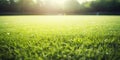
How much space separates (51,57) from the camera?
A: 2.48 m

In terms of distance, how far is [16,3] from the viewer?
46719 mm

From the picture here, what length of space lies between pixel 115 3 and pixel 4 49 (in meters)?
47.5

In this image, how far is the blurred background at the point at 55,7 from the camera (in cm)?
4612

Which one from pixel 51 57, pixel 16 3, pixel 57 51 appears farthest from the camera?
pixel 16 3

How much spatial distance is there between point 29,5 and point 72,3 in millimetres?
12588

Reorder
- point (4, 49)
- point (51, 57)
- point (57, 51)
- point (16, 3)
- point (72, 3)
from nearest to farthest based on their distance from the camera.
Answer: point (51, 57) < point (57, 51) < point (4, 49) < point (16, 3) < point (72, 3)

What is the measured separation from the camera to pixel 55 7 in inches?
1868

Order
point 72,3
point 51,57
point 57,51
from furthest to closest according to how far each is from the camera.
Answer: point 72,3 → point 57,51 → point 51,57

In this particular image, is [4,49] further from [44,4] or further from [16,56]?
[44,4]

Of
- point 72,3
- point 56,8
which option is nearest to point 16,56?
point 56,8

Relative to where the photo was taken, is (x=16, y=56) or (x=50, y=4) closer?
(x=16, y=56)

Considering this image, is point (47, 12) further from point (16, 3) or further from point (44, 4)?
point (16, 3)

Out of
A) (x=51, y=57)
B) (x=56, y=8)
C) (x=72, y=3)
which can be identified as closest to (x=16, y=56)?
(x=51, y=57)

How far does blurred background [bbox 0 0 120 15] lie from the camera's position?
46.1 m
